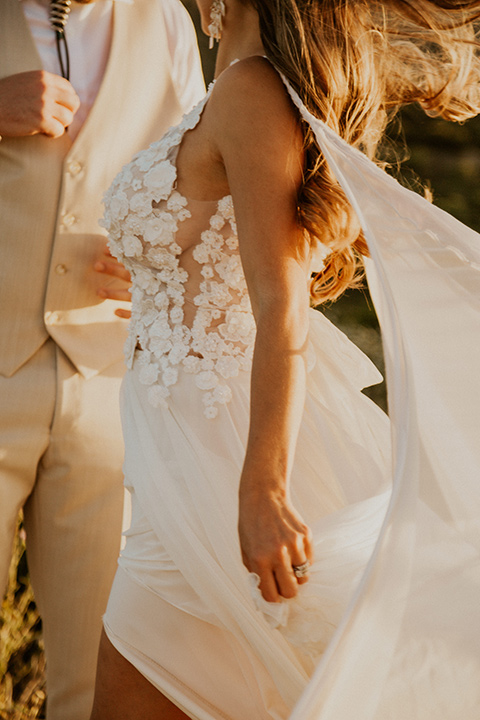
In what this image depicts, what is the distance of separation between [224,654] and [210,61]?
3.28 metres

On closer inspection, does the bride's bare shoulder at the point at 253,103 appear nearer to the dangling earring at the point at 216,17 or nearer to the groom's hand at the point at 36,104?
the dangling earring at the point at 216,17

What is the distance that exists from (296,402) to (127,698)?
58 cm

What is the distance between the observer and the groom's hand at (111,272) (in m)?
1.81

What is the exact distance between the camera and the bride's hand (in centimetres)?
105

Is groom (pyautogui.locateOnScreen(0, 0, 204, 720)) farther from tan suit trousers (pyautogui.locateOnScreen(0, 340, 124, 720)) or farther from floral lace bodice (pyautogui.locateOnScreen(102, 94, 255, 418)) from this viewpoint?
floral lace bodice (pyautogui.locateOnScreen(102, 94, 255, 418))

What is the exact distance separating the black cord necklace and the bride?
51 centimetres

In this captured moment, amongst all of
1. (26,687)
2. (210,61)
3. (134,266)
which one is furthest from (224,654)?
(210,61)

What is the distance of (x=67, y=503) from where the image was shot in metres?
1.85

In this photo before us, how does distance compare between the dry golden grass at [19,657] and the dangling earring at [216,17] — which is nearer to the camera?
the dangling earring at [216,17]

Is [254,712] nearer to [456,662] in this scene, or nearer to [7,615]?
[456,662]

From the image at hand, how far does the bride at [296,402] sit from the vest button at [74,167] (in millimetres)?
345

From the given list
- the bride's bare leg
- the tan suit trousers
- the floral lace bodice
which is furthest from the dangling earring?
the bride's bare leg

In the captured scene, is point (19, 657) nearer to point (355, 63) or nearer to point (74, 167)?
point (74, 167)

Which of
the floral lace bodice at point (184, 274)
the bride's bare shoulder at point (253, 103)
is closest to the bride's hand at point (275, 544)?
the floral lace bodice at point (184, 274)
